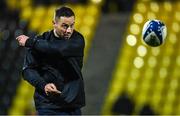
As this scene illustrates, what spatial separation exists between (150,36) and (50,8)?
7251 millimetres

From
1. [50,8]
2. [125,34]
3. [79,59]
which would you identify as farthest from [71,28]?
[50,8]

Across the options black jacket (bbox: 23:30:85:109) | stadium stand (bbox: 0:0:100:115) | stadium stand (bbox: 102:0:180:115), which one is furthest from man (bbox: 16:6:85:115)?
stadium stand (bbox: 0:0:100:115)

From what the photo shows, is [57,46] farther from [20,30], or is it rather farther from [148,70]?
[20,30]

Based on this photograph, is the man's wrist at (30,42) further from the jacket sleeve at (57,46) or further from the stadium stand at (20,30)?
the stadium stand at (20,30)

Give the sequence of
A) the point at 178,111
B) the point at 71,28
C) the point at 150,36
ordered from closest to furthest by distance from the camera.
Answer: the point at 71,28, the point at 150,36, the point at 178,111

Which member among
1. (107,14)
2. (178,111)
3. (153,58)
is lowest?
(178,111)

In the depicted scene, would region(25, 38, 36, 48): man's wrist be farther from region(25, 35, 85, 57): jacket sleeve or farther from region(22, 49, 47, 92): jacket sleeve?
region(22, 49, 47, 92): jacket sleeve

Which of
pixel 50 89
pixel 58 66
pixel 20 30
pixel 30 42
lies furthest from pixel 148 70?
pixel 50 89

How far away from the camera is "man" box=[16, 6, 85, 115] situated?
539 centimetres

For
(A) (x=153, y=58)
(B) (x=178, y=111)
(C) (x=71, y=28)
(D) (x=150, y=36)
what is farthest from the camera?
(A) (x=153, y=58)

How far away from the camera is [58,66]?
5.49 meters

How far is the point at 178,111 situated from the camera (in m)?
10.9

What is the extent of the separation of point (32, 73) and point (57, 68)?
240mm

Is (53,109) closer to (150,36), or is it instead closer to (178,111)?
(150,36)
